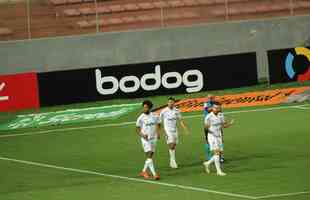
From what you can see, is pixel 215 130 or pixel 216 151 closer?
pixel 216 151

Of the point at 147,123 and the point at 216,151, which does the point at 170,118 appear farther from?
the point at 216,151

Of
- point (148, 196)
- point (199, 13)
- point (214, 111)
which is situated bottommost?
point (148, 196)

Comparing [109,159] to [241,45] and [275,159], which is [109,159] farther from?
[241,45]

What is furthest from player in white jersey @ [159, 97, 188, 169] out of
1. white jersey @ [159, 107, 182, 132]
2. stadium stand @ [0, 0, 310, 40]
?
stadium stand @ [0, 0, 310, 40]

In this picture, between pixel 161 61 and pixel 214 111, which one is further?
pixel 161 61

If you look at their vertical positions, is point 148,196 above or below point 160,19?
below

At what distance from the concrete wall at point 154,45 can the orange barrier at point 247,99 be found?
13.1 ft

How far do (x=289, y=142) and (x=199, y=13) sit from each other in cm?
1568

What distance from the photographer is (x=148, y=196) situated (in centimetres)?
2828

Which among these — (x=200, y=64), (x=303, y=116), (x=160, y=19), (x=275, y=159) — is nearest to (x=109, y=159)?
(x=275, y=159)

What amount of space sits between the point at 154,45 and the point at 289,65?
20.6ft

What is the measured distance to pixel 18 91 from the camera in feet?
150

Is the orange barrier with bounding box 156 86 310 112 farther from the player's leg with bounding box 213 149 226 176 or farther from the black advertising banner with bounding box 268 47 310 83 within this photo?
the player's leg with bounding box 213 149 226 176

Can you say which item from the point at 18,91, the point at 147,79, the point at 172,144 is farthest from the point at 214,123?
the point at 18,91
